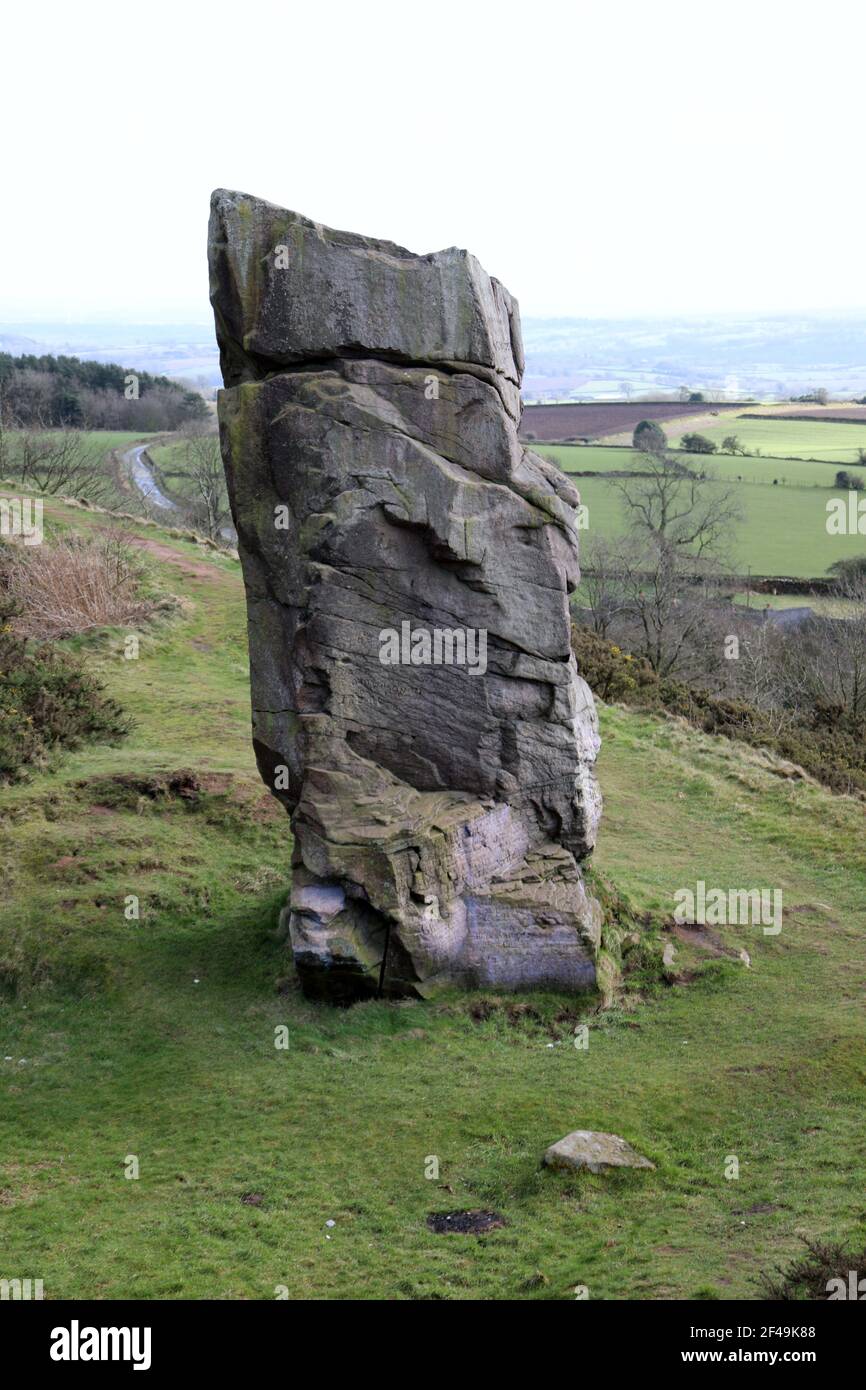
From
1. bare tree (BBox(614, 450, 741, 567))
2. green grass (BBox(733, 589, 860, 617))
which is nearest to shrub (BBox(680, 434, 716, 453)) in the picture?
bare tree (BBox(614, 450, 741, 567))

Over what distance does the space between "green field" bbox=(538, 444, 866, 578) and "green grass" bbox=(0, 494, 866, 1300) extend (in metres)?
37.5

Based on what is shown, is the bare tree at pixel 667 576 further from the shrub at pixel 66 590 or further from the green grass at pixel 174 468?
the green grass at pixel 174 468

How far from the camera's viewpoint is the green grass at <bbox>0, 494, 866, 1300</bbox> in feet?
37.0

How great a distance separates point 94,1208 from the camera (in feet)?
40.7

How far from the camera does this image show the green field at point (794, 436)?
267 ft

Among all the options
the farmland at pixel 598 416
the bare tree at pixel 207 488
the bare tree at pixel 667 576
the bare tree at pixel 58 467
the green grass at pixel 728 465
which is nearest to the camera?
the bare tree at pixel 667 576

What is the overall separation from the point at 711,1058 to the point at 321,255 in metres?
10.5

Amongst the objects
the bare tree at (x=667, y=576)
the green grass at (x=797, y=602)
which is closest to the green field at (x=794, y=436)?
the bare tree at (x=667, y=576)

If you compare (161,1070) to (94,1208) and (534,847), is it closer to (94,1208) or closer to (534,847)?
(94,1208)

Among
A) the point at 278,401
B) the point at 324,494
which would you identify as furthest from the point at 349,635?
the point at 278,401

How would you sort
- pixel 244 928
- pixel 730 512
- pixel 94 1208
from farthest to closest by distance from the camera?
pixel 730 512
pixel 244 928
pixel 94 1208

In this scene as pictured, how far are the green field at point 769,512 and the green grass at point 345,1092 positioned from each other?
37.5m

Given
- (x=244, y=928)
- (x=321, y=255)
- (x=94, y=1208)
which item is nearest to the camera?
(x=94, y=1208)

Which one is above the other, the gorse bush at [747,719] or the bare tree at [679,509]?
the bare tree at [679,509]
